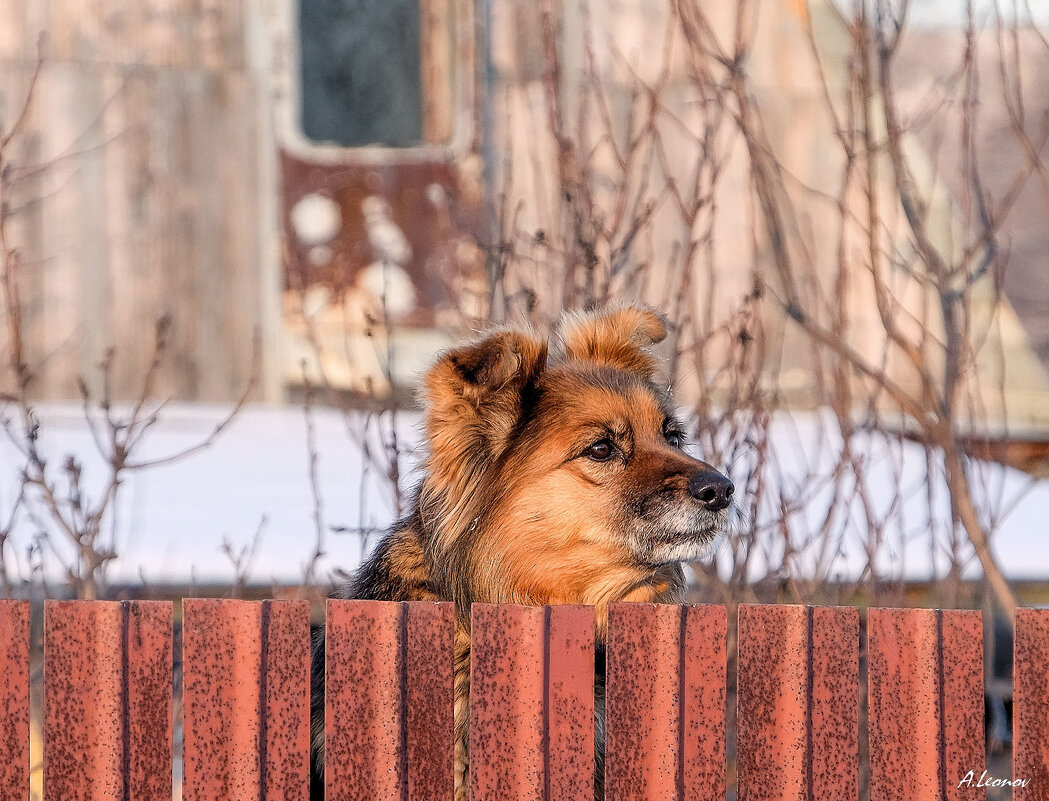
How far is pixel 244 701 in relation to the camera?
7.98 ft

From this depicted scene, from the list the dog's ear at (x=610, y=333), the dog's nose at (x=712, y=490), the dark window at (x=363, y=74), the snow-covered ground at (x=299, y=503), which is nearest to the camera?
the dog's nose at (x=712, y=490)

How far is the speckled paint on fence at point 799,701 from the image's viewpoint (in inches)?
93.5

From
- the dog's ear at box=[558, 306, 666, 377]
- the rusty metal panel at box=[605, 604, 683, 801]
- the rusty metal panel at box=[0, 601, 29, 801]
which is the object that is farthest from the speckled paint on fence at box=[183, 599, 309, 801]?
the dog's ear at box=[558, 306, 666, 377]

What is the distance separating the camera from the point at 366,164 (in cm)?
850

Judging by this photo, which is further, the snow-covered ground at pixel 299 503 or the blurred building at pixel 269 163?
the blurred building at pixel 269 163

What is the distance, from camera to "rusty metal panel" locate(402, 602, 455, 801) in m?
2.41

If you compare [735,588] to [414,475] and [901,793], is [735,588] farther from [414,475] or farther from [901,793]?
[901,793]

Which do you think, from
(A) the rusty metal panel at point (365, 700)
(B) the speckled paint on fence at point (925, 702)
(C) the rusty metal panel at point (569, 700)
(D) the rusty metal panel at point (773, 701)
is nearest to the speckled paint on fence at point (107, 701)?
(A) the rusty metal panel at point (365, 700)

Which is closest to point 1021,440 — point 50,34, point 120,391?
point 120,391

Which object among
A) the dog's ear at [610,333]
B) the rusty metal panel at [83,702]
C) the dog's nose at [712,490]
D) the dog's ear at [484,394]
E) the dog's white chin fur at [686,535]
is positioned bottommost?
the rusty metal panel at [83,702]

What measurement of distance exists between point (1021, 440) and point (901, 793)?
20.0 ft

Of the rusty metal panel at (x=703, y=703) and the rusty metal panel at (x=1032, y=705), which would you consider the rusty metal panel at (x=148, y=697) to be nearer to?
the rusty metal panel at (x=703, y=703)

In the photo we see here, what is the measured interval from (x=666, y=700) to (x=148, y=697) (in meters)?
1.11

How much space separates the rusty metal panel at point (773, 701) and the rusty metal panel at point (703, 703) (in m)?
0.04
